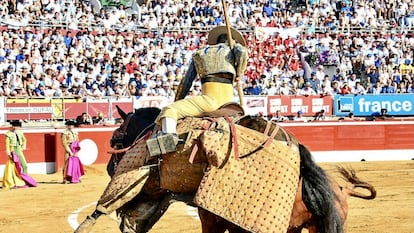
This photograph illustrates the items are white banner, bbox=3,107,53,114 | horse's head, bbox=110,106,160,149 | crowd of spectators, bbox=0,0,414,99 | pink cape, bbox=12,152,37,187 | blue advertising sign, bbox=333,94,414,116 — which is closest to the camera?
horse's head, bbox=110,106,160,149

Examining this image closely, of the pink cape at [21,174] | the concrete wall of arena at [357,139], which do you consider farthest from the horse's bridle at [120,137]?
the concrete wall of arena at [357,139]

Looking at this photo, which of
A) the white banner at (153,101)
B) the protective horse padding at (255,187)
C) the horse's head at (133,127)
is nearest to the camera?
the protective horse padding at (255,187)

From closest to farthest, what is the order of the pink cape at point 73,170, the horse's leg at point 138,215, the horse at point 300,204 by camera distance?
the horse at point 300,204
the horse's leg at point 138,215
the pink cape at point 73,170

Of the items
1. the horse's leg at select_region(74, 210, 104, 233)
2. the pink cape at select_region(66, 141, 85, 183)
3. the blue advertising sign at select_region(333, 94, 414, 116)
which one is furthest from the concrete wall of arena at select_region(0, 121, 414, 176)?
the horse's leg at select_region(74, 210, 104, 233)

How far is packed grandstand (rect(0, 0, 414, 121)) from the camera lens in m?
15.1

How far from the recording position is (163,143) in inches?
173

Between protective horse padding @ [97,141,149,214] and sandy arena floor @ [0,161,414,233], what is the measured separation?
0.56 metres

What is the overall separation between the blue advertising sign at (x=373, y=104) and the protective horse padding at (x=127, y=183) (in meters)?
12.1

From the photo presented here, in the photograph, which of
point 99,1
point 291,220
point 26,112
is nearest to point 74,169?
point 26,112

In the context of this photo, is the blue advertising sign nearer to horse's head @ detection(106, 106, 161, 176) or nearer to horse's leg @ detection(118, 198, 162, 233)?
horse's head @ detection(106, 106, 161, 176)

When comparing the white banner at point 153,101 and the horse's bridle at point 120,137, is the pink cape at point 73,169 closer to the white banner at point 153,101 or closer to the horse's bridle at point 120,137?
the white banner at point 153,101

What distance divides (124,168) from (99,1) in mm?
14631

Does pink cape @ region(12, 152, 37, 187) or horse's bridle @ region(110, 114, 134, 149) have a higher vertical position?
horse's bridle @ region(110, 114, 134, 149)

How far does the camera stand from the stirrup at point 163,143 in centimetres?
440
